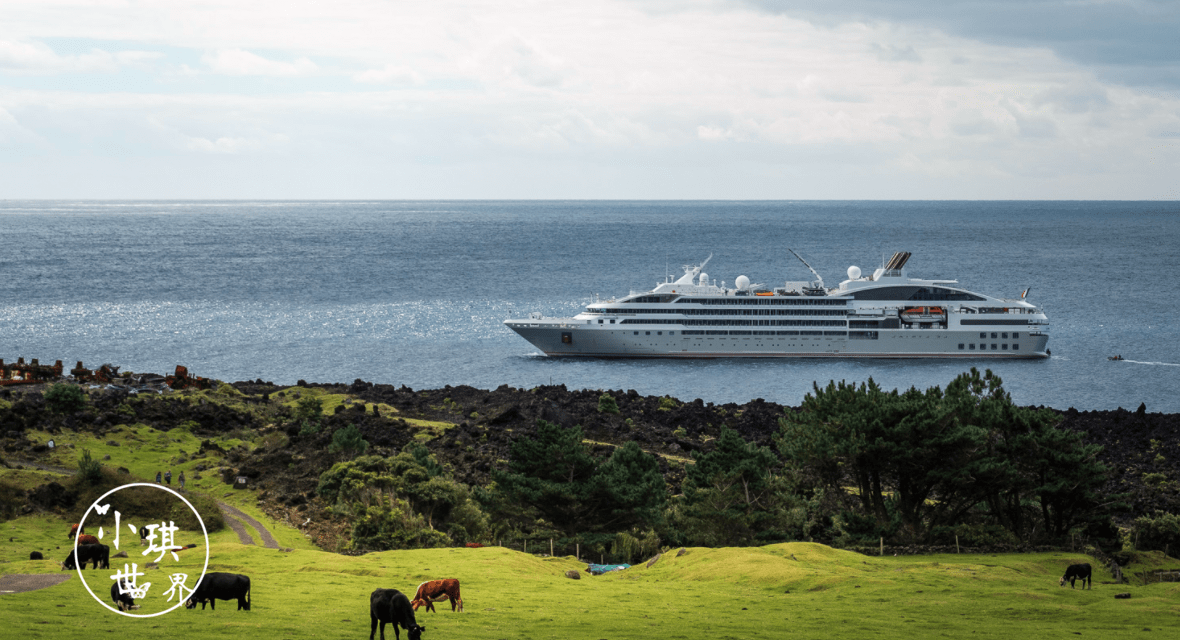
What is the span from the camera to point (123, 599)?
581 inches

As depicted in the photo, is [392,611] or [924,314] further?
[924,314]

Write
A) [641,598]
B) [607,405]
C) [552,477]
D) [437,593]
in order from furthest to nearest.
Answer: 1. [607,405]
2. [552,477]
3. [641,598]
4. [437,593]

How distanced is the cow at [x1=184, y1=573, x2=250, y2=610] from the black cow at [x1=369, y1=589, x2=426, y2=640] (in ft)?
8.36

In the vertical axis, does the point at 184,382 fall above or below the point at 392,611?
below

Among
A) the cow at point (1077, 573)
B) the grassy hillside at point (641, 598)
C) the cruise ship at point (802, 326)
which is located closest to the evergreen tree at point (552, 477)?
the grassy hillside at point (641, 598)

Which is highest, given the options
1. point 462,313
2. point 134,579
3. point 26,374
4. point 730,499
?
point 134,579

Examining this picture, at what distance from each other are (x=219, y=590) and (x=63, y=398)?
85.5ft

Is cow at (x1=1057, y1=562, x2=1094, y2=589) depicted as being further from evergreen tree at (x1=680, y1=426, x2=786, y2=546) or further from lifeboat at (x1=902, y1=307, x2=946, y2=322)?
lifeboat at (x1=902, y1=307, x2=946, y2=322)

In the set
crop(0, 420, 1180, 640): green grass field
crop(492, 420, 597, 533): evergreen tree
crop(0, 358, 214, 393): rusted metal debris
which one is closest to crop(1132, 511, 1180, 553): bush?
crop(0, 420, 1180, 640): green grass field

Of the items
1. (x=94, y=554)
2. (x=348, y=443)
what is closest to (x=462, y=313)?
(x=348, y=443)

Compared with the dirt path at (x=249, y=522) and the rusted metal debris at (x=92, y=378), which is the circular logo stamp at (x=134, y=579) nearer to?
the dirt path at (x=249, y=522)

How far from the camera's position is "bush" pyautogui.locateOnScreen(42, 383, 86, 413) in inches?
1487

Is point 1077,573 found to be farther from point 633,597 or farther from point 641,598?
point 633,597

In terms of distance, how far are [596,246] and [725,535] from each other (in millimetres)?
166857
